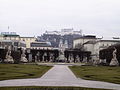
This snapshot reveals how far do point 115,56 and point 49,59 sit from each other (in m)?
57.8

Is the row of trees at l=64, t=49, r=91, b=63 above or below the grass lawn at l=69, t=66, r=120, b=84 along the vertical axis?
below

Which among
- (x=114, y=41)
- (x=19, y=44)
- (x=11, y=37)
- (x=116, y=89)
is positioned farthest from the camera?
(x=11, y=37)

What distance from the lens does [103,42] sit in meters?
158

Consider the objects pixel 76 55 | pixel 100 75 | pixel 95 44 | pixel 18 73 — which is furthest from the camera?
pixel 95 44

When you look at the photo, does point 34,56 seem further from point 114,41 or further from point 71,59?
point 114,41

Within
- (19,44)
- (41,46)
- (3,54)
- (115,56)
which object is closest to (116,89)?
(115,56)

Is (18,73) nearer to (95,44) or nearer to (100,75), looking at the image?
(100,75)

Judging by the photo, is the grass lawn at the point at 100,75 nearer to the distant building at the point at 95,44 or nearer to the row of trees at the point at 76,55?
the row of trees at the point at 76,55

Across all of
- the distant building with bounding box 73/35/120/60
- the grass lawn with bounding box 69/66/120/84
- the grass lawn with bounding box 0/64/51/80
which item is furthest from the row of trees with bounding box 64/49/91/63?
the grass lawn with bounding box 0/64/51/80

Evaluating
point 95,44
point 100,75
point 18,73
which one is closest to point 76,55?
point 95,44

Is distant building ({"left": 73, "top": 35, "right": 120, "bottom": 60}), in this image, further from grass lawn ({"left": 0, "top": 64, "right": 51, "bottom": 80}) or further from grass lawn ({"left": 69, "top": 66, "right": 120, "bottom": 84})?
grass lawn ({"left": 0, "top": 64, "right": 51, "bottom": 80})

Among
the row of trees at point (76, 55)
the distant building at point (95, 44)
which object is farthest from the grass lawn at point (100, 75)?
the distant building at point (95, 44)

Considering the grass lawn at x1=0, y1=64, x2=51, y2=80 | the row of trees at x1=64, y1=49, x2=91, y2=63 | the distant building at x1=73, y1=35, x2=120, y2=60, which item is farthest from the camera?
the distant building at x1=73, y1=35, x2=120, y2=60

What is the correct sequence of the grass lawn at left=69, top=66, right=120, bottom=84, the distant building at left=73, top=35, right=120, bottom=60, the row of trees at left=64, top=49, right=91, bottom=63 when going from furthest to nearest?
the distant building at left=73, top=35, right=120, bottom=60
the row of trees at left=64, top=49, right=91, bottom=63
the grass lawn at left=69, top=66, right=120, bottom=84
